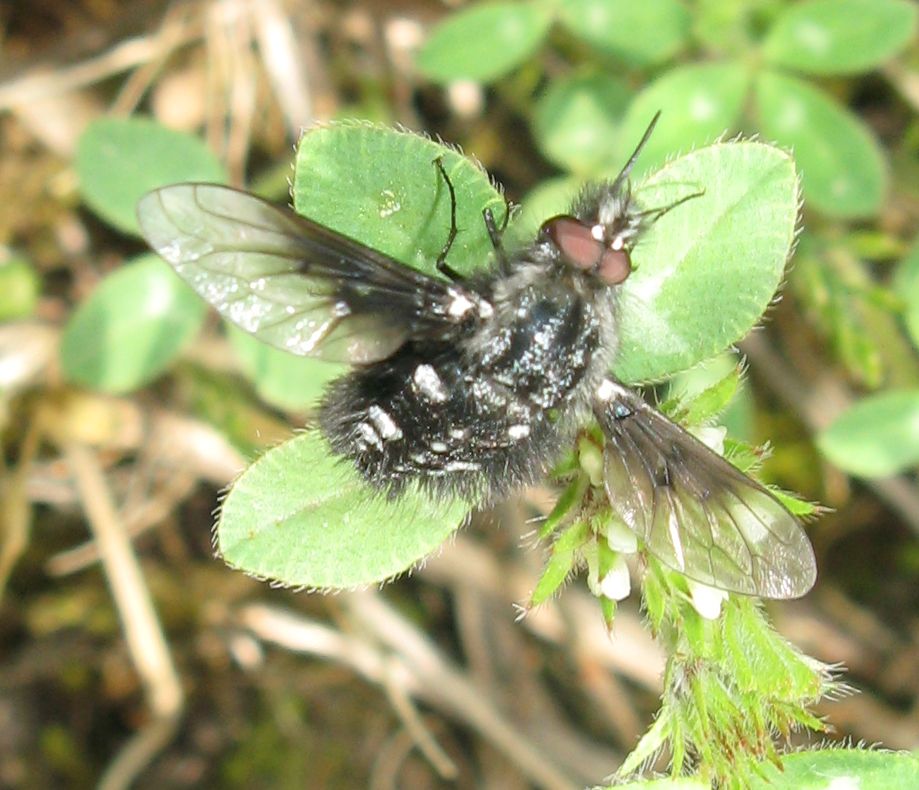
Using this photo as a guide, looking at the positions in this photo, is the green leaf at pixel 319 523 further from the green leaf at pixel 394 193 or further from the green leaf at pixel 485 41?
the green leaf at pixel 485 41

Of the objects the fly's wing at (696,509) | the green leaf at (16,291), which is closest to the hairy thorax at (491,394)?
the fly's wing at (696,509)

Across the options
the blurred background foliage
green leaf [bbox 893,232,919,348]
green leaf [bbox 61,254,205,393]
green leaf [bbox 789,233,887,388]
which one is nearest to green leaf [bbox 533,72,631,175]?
the blurred background foliage

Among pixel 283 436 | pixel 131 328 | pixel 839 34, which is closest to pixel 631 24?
pixel 839 34

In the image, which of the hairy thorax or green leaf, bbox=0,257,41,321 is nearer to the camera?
the hairy thorax

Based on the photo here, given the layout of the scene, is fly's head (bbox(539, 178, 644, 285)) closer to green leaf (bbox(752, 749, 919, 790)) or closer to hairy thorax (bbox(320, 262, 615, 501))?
hairy thorax (bbox(320, 262, 615, 501))

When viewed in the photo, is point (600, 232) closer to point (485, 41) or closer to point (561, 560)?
point (561, 560)

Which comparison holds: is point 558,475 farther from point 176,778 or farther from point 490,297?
point 176,778
